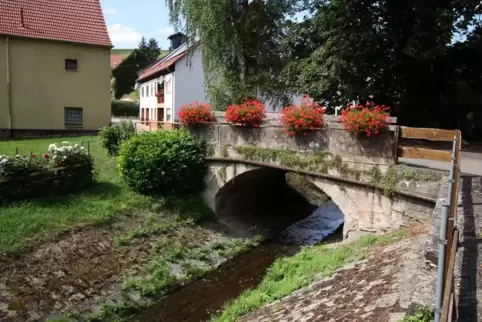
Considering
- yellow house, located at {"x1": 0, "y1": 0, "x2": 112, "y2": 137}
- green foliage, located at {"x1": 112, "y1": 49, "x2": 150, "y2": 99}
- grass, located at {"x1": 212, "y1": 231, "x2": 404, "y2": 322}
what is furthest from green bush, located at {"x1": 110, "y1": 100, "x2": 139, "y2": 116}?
grass, located at {"x1": 212, "y1": 231, "x2": 404, "y2": 322}

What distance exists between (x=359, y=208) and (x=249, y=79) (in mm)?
11334

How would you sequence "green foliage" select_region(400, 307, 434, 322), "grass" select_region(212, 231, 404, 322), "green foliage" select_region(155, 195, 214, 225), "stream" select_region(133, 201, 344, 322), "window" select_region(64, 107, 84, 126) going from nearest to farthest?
"green foliage" select_region(400, 307, 434, 322), "grass" select_region(212, 231, 404, 322), "stream" select_region(133, 201, 344, 322), "green foliage" select_region(155, 195, 214, 225), "window" select_region(64, 107, 84, 126)

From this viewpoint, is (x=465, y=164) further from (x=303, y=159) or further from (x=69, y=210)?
(x=69, y=210)

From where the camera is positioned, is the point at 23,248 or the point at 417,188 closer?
the point at 417,188

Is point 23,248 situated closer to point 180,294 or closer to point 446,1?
point 180,294

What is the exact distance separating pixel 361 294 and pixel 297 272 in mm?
3630

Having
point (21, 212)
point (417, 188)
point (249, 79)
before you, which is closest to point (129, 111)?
point (249, 79)

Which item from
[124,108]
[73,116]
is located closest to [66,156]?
[73,116]

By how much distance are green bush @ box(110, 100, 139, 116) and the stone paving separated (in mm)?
52490

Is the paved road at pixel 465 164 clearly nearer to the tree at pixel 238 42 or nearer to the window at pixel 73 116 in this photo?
the tree at pixel 238 42

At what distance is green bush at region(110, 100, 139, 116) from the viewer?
56.1m

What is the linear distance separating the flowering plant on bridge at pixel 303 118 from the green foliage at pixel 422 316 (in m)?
7.33

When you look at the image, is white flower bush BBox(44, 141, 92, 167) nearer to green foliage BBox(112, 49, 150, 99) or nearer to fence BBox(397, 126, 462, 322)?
fence BBox(397, 126, 462, 322)

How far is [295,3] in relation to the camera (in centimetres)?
2022
